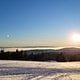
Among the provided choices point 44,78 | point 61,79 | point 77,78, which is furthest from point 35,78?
point 77,78

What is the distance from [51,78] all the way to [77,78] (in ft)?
4.75

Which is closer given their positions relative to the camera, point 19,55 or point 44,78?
point 44,78

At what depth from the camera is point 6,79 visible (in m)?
12.1

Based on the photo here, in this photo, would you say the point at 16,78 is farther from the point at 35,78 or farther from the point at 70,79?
the point at 70,79

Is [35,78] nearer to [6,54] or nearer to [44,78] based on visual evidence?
[44,78]

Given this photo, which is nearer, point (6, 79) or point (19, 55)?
point (6, 79)

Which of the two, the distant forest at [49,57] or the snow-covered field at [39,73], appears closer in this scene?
the snow-covered field at [39,73]

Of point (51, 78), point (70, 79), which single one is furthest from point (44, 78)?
point (70, 79)

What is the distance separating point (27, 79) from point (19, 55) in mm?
62563

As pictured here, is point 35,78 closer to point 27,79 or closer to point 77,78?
point 27,79

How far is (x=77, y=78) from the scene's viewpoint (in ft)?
41.6

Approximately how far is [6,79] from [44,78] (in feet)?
6.71

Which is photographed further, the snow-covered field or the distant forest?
the distant forest

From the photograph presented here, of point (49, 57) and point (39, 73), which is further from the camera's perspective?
point (49, 57)
